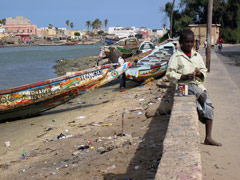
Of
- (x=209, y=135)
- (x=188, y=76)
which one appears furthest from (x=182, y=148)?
(x=209, y=135)

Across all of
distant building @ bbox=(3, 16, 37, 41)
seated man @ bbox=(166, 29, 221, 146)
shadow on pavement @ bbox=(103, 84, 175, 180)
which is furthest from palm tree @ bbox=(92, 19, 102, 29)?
seated man @ bbox=(166, 29, 221, 146)

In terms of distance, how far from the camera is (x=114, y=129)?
6.73 meters

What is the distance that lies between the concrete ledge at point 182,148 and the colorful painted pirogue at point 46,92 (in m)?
6.08

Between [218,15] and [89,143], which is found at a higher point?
[218,15]

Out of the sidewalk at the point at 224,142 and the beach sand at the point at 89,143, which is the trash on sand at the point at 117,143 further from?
the sidewalk at the point at 224,142

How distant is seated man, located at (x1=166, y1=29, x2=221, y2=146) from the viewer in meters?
4.11

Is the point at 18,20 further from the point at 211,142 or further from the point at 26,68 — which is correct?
the point at 211,142

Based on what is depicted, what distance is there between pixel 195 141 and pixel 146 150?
156cm

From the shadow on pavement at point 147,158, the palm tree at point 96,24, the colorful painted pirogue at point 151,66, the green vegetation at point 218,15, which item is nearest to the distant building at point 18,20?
the palm tree at point 96,24

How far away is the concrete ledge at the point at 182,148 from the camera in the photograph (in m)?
2.57

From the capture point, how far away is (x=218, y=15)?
4834 centimetres

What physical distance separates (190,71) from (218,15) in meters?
47.7

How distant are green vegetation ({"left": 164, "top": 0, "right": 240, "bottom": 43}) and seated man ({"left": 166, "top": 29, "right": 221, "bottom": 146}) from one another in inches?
1626

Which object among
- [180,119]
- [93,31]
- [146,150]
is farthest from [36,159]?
[93,31]
